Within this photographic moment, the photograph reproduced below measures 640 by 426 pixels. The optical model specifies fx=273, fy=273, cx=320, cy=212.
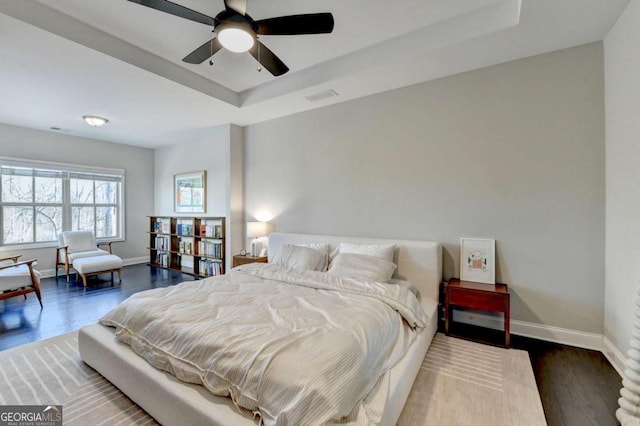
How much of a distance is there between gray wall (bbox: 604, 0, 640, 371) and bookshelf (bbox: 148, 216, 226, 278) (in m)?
5.08

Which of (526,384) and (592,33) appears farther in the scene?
(592,33)

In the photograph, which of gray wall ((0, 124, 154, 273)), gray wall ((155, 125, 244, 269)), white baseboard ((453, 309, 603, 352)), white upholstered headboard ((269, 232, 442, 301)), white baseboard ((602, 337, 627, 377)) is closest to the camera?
white baseboard ((602, 337, 627, 377))

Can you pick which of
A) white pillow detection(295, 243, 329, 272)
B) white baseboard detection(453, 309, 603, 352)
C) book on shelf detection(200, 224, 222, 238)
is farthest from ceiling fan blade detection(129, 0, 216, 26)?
book on shelf detection(200, 224, 222, 238)

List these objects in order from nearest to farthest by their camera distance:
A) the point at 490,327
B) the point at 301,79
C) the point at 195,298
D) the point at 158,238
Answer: the point at 195,298
the point at 490,327
the point at 301,79
the point at 158,238

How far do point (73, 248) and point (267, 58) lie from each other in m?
5.43

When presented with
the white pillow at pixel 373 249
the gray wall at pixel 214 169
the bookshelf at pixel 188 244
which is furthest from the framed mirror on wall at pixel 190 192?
the white pillow at pixel 373 249

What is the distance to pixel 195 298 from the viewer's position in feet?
7.35

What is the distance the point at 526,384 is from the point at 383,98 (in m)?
3.21

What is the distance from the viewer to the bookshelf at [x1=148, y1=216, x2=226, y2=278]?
518 cm

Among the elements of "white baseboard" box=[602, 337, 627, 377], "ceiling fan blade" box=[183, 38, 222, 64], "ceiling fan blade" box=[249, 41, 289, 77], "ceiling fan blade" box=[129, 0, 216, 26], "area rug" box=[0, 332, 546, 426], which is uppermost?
"ceiling fan blade" box=[129, 0, 216, 26]

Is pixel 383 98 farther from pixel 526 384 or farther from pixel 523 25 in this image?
pixel 526 384

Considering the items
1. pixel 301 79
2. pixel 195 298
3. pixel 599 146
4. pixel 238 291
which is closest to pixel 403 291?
pixel 238 291

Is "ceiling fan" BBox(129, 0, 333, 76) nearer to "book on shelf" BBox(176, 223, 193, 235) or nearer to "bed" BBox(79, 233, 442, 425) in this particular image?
"bed" BBox(79, 233, 442, 425)

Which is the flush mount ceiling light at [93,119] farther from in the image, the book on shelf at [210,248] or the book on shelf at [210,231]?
the book on shelf at [210,248]
